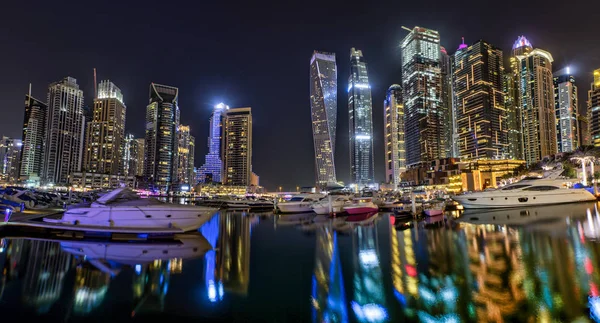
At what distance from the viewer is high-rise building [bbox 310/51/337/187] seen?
152 meters

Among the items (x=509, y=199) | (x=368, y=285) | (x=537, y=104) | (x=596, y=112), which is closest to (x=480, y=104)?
(x=537, y=104)

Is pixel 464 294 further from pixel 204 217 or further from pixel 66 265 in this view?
pixel 204 217

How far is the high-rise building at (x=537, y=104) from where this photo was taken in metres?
159

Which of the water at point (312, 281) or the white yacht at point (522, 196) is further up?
the white yacht at point (522, 196)

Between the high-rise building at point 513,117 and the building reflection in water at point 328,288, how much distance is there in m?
180

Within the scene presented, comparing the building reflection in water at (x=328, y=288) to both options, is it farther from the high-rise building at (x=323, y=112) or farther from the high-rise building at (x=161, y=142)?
the high-rise building at (x=161, y=142)

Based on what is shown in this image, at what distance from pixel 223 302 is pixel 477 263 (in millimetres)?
9056

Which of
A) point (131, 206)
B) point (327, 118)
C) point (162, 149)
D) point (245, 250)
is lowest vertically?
point (245, 250)

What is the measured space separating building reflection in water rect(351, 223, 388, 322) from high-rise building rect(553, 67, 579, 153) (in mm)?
196966

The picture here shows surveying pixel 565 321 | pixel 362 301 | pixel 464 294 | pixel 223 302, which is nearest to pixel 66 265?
pixel 223 302

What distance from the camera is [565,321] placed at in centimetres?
589

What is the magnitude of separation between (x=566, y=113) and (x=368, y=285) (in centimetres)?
21146

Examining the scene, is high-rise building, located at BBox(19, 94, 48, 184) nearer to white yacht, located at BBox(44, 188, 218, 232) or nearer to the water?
white yacht, located at BBox(44, 188, 218, 232)

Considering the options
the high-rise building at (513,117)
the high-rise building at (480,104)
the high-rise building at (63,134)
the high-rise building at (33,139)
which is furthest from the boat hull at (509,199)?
the high-rise building at (33,139)
